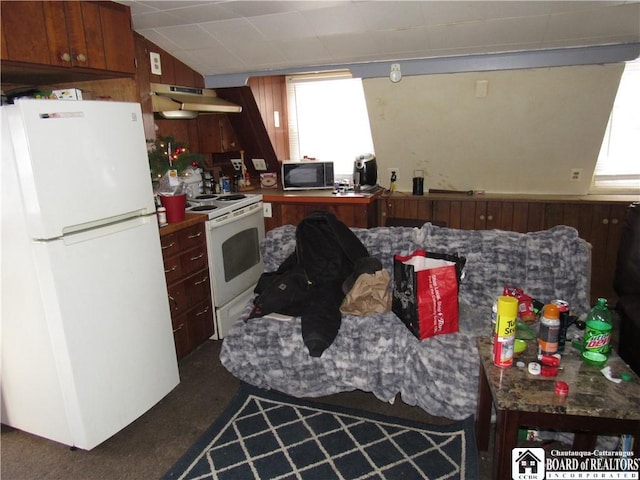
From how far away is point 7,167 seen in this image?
1.75 m

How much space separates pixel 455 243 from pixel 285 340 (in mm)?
1173

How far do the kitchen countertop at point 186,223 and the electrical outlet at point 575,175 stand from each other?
2.92m

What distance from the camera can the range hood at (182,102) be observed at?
319 cm

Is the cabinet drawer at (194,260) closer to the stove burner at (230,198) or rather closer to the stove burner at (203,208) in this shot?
the stove burner at (203,208)

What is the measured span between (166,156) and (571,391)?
108 inches

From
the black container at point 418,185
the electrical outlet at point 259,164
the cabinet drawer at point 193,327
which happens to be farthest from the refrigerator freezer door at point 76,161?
the black container at point 418,185

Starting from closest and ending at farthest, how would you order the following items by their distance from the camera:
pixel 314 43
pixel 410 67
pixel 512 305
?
pixel 512 305, pixel 314 43, pixel 410 67

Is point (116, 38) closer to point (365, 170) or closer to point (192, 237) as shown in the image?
point (192, 237)

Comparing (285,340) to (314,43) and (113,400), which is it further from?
(314,43)

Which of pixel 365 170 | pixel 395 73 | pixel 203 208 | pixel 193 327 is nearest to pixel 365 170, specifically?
pixel 365 170

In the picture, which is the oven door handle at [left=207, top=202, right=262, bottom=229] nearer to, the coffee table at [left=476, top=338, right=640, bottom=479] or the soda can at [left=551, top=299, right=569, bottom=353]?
the coffee table at [left=476, top=338, right=640, bottom=479]

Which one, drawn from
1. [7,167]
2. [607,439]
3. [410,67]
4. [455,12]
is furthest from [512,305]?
[410,67]
